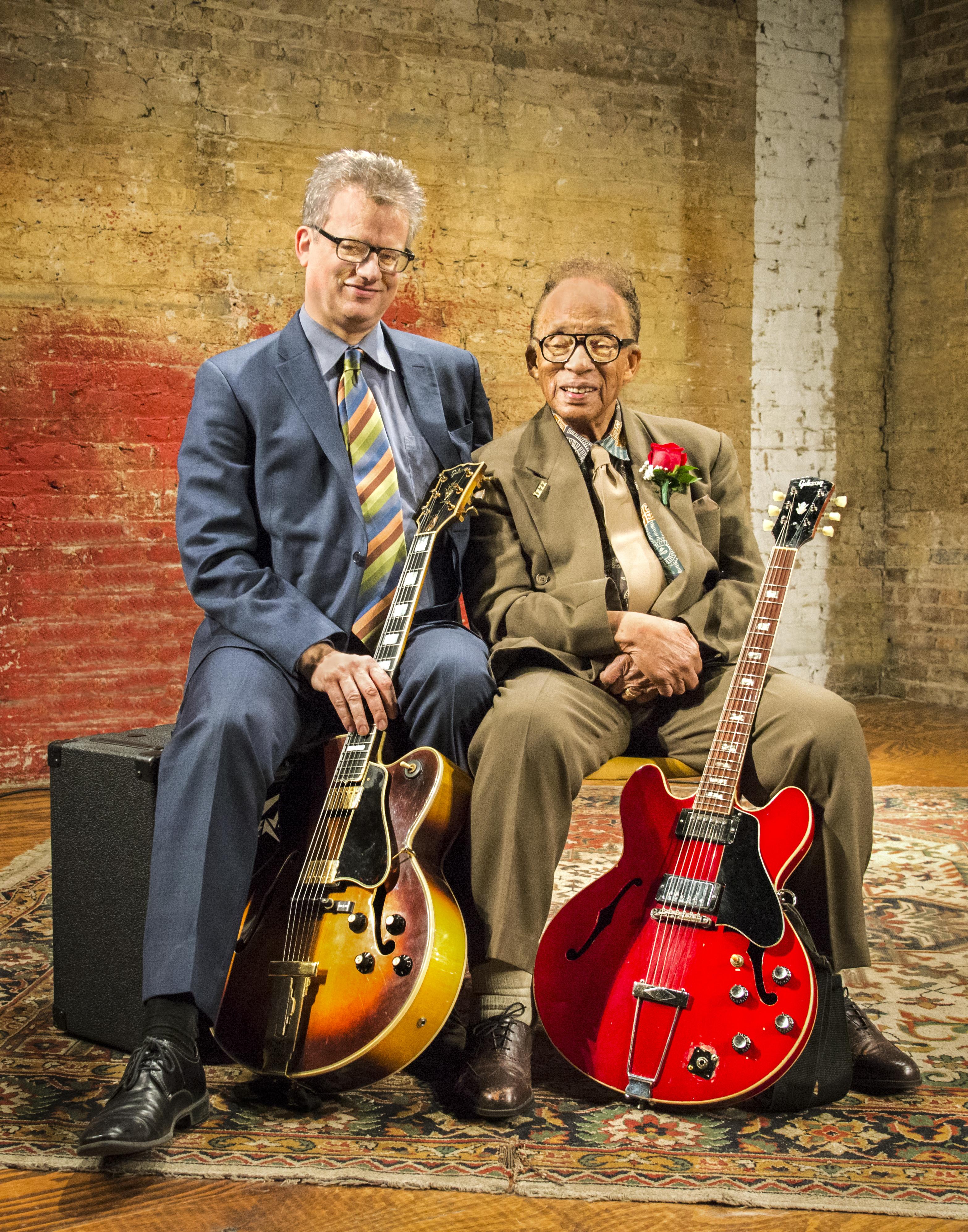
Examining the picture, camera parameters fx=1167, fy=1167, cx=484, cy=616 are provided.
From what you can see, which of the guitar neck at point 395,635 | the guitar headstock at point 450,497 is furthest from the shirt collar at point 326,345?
the guitar neck at point 395,635

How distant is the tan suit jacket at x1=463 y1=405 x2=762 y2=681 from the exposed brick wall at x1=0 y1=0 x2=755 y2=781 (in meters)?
2.91

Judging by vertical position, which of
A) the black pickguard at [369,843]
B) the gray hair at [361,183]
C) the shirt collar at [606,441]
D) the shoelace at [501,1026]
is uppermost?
the gray hair at [361,183]

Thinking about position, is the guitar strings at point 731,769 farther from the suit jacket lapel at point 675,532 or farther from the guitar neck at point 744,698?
the suit jacket lapel at point 675,532

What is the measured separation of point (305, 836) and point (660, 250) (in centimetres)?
480

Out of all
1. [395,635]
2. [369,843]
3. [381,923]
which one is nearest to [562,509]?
[395,635]

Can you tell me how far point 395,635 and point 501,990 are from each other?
0.70 metres

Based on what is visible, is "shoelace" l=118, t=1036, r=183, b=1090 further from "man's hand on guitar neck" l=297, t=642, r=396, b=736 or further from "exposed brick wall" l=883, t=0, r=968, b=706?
"exposed brick wall" l=883, t=0, r=968, b=706

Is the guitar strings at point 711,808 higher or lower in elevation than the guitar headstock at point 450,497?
lower

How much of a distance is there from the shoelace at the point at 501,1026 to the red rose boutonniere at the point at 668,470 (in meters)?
1.13

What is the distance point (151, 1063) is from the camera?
1892mm

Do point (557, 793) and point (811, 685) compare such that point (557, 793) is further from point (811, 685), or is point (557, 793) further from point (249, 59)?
point (249, 59)

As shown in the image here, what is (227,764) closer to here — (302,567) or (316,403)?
(302,567)

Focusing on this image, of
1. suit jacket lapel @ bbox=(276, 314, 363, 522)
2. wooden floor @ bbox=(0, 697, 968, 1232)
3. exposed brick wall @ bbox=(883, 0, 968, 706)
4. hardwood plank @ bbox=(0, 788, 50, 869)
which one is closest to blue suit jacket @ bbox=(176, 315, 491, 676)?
suit jacket lapel @ bbox=(276, 314, 363, 522)

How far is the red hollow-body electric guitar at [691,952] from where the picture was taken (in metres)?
1.95
